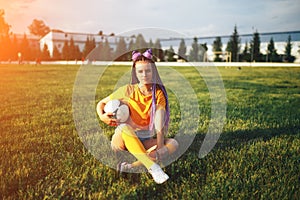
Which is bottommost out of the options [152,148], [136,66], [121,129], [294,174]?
[294,174]

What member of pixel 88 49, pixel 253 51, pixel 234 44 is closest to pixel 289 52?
pixel 253 51

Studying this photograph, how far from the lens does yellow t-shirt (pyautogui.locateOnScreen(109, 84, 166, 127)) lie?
9.07 feet

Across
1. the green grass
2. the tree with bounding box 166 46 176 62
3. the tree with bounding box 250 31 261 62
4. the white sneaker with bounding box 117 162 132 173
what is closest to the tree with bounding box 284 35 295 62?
the tree with bounding box 250 31 261 62

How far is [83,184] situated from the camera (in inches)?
99.3

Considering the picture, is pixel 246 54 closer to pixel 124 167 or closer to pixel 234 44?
pixel 234 44

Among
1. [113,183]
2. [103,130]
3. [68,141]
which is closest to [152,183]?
[113,183]

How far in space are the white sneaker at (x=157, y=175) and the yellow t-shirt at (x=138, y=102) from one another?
42cm

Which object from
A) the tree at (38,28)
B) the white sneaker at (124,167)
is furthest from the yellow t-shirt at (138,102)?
the tree at (38,28)

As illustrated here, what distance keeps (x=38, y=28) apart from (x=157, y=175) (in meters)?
92.8

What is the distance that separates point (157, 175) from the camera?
2.54 metres

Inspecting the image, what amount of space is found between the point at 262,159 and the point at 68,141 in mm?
2232

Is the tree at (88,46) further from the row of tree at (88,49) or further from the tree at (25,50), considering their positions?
the tree at (25,50)

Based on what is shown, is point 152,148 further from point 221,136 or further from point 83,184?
point 221,136

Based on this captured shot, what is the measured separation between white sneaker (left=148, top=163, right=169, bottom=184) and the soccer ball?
519 mm
